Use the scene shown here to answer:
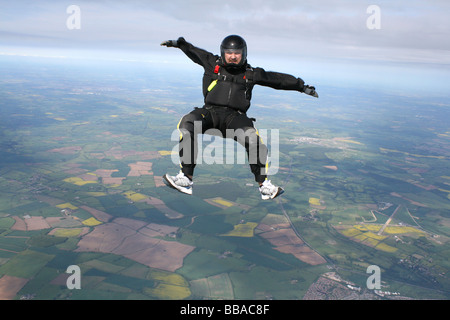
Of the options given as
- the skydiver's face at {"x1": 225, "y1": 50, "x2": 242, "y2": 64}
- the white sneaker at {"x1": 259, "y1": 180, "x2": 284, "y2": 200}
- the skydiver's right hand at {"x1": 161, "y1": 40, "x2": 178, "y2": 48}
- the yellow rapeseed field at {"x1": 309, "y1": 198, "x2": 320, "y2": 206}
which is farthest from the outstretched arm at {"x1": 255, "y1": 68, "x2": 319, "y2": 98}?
the yellow rapeseed field at {"x1": 309, "y1": 198, "x2": 320, "y2": 206}

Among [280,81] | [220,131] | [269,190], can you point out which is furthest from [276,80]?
[269,190]

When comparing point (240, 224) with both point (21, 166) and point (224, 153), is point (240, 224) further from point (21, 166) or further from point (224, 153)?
point (21, 166)

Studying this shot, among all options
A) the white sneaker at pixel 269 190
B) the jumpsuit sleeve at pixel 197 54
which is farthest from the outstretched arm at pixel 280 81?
the white sneaker at pixel 269 190

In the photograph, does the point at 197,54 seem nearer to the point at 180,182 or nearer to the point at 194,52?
the point at 194,52

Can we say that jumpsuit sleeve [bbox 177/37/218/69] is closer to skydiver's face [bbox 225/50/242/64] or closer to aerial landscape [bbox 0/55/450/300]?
skydiver's face [bbox 225/50/242/64]

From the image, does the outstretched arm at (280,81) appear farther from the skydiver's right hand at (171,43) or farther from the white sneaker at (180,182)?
the white sneaker at (180,182)

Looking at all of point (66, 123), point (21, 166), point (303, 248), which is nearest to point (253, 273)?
point (303, 248)
